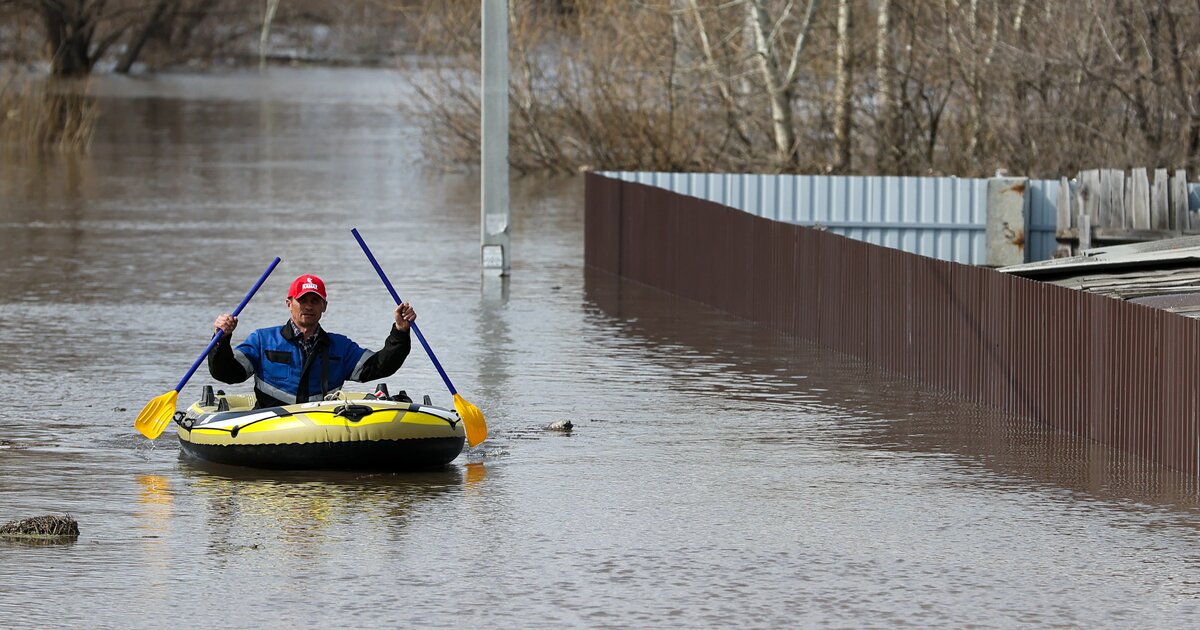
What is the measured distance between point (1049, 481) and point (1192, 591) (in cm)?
262

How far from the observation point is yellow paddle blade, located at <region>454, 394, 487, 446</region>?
1276 centimetres

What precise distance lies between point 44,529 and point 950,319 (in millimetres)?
7222

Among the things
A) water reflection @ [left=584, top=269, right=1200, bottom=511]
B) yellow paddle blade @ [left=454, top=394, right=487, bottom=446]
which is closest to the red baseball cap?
yellow paddle blade @ [left=454, top=394, right=487, bottom=446]

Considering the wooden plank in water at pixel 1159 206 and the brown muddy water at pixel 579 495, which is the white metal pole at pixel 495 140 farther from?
the wooden plank in water at pixel 1159 206

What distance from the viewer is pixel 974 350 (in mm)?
14953

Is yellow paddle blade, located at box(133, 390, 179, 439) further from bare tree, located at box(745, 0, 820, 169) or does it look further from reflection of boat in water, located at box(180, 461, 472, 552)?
bare tree, located at box(745, 0, 820, 169)

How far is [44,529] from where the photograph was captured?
33.6ft

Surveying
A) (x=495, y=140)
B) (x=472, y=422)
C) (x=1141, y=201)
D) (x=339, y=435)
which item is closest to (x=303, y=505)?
(x=339, y=435)

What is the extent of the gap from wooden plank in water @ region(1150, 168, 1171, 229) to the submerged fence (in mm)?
4698

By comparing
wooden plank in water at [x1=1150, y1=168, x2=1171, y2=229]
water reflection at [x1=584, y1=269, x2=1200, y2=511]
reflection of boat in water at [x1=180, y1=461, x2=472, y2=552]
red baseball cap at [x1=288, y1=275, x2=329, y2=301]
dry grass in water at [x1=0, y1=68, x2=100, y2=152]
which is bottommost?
reflection of boat in water at [x1=180, y1=461, x2=472, y2=552]

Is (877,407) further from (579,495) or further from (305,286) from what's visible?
(305,286)

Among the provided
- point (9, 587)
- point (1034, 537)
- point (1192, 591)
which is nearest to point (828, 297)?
point (1034, 537)

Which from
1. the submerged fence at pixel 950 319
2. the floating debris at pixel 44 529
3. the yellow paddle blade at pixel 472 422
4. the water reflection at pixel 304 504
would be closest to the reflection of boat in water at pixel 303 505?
the water reflection at pixel 304 504

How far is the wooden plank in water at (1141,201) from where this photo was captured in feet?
72.6
